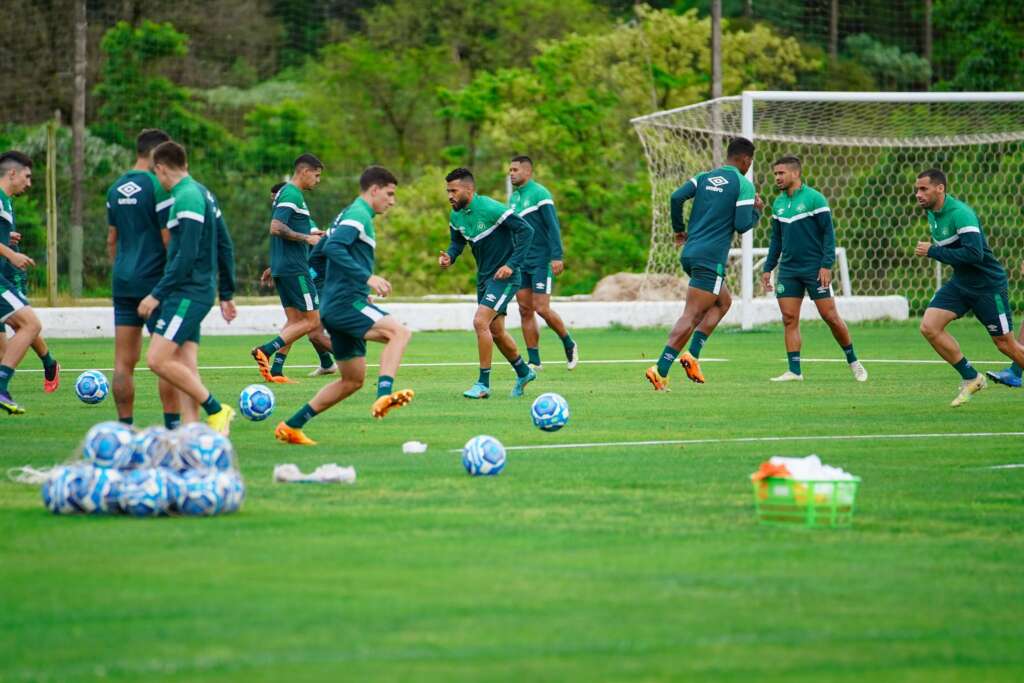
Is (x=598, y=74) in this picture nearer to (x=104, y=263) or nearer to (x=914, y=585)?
(x=104, y=263)

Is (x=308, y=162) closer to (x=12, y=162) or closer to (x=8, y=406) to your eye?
(x=12, y=162)

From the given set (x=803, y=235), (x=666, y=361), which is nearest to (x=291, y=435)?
(x=666, y=361)

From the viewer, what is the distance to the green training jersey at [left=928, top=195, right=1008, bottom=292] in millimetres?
15164

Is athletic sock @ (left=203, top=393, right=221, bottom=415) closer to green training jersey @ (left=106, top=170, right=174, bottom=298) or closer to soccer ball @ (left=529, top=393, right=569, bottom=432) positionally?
green training jersey @ (left=106, top=170, right=174, bottom=298)

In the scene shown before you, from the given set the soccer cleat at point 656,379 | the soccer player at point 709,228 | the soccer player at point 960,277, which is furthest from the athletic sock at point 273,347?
the soccer player at point 960,277

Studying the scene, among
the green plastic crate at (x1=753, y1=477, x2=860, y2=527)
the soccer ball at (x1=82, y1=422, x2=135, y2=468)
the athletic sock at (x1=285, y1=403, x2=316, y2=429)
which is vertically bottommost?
the athletic sock at (x1=285, y1=403, x2=316, y2=429)

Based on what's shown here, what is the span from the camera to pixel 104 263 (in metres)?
34.3

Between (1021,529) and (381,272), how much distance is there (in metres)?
33.3

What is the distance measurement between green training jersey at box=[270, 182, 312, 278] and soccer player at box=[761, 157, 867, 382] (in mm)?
5374

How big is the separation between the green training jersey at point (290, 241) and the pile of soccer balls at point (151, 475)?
1015cm

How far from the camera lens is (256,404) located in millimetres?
13547

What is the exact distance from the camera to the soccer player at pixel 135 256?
11688mm

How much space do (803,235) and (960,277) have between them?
3.22 m

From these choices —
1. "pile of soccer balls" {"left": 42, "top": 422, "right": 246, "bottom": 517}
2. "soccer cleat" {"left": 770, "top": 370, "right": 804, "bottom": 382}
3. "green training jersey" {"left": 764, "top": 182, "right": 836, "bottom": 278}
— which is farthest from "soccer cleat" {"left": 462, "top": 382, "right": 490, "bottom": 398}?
"pile of soccer balls" {"left": 42, "top": 422, "right": 246, "bottom": 517}
